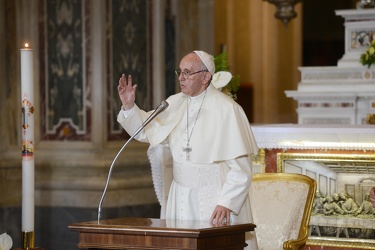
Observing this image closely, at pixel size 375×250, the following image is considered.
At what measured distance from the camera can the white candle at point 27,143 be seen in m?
4.93

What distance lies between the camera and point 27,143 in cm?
501

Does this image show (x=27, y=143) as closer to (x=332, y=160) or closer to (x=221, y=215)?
(x=221, y=215)

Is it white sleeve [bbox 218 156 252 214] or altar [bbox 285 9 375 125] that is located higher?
altar [bbox 285 9 375 125]

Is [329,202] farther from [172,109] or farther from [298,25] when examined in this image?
[298,25]

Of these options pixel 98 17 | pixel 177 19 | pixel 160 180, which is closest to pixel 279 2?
pixel 177 19

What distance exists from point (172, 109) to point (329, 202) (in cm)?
222

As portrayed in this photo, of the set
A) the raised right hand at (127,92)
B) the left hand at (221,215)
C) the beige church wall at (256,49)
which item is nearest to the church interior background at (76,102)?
the raised right hand at (127,92)

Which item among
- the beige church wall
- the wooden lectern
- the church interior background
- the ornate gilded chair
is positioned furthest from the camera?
the beige church wall

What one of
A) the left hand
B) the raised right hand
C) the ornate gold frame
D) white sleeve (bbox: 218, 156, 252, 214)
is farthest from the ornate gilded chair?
the raised right hand

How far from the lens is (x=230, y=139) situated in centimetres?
510

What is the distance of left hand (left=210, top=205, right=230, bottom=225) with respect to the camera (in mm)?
4871

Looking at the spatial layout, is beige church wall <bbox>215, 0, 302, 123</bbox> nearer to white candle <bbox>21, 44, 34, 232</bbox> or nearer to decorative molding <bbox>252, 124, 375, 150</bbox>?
decorative molding <bbox>252, 124, 375, 150</bbox>

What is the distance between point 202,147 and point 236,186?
325mm

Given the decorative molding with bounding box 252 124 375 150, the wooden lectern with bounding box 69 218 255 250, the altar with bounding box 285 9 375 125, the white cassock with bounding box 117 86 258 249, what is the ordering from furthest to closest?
1. the altar with bounding box 285 9 375 125
2. the decorative molding with bounding box 252 124 375 150
3. the white cassock with bounding box 117 86 258 249
4. the wooden lectern with bounding box 69 218 255 250
